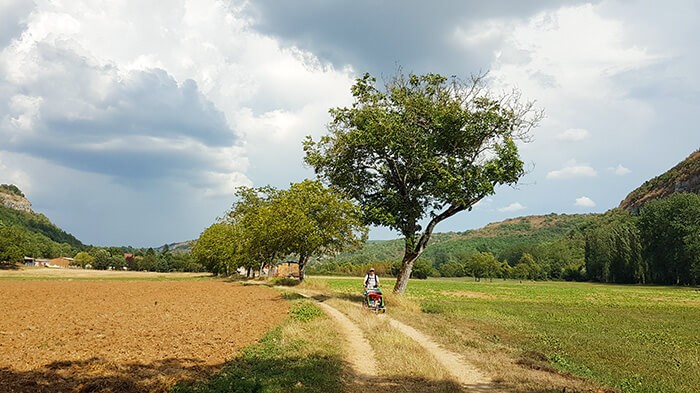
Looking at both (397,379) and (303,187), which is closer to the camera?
(397,379)

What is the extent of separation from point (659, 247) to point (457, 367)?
355 feet

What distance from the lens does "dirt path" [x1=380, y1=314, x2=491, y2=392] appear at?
33.6 ft

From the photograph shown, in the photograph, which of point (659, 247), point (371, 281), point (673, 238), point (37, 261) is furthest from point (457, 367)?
point (37, 261)

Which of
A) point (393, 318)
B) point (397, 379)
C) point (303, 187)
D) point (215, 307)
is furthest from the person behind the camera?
point (303, 187)

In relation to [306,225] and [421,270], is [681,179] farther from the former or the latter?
[306,225]

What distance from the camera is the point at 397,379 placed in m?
10.6

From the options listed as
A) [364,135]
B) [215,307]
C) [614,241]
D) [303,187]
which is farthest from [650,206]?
[215,307]

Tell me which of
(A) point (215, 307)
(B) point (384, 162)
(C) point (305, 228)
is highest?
(B) point (384, 162)

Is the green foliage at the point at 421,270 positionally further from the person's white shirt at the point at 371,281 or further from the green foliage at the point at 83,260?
the green foliage at the point at 83,260

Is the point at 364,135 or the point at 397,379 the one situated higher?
the point at 364,135

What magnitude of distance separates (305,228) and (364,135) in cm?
1544

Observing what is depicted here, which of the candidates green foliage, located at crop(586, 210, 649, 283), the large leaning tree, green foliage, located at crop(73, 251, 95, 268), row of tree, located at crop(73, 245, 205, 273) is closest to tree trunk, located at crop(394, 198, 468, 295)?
the large leaning tree

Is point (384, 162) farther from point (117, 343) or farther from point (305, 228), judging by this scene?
point (117, 343)

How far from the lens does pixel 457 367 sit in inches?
Result: 471
